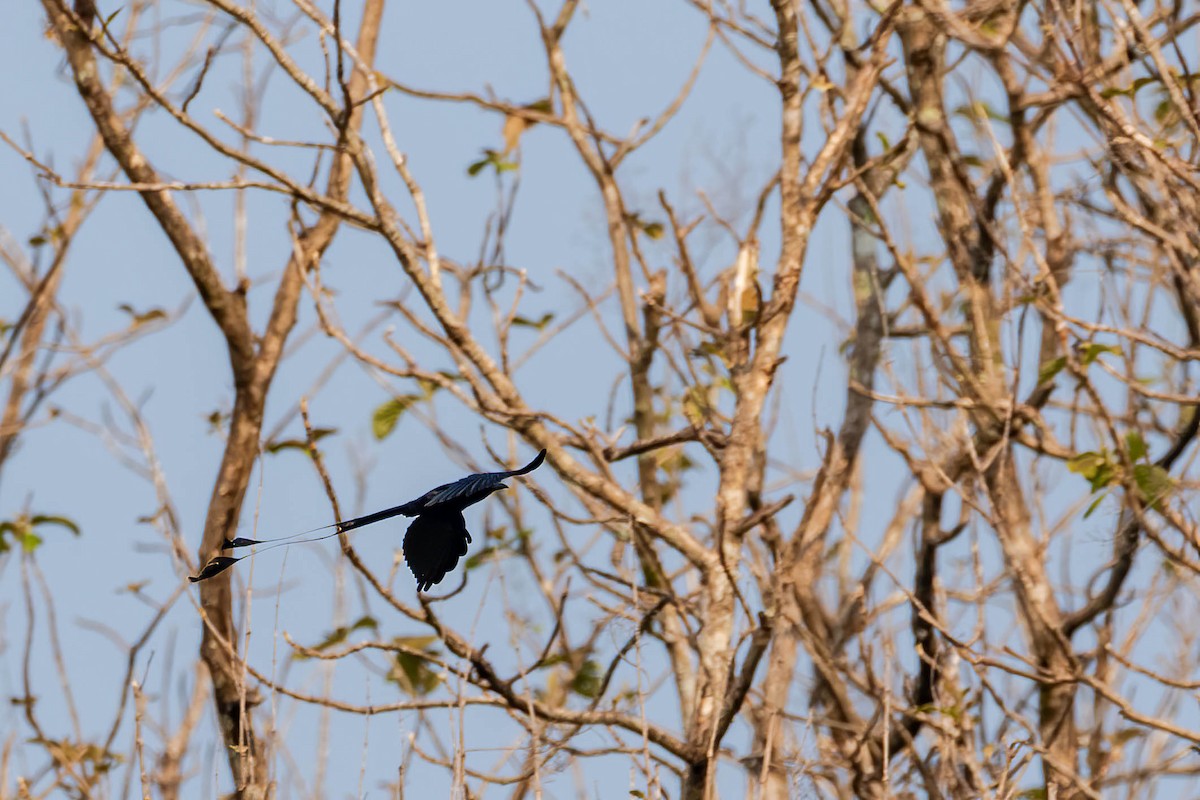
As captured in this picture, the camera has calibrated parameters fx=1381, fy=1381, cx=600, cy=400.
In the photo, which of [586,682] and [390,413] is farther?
[390,413]

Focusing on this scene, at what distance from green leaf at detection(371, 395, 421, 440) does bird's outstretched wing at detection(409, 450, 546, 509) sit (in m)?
2.35

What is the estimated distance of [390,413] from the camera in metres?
4.53

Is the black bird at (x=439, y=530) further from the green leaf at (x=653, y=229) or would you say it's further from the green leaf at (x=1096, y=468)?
the green leaf at (x=653, y=229)

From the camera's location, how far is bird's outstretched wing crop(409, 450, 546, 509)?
6.87 feet

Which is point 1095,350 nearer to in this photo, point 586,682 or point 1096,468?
point 1096,468

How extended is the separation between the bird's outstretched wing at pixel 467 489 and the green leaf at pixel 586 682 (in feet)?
6.92

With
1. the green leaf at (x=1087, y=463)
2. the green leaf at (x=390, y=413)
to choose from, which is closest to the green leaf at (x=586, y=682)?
the green leaf at (x=390, y=413)

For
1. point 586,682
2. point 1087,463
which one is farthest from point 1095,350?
point 586,682

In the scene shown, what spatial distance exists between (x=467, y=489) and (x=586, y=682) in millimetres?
2271

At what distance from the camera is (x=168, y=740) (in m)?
4.77

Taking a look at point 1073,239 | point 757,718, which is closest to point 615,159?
point 1073,239

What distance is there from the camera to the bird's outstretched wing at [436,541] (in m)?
2.13

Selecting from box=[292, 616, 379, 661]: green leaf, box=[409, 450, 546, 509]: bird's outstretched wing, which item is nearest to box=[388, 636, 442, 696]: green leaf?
box=[292, 616, 379, 661]: green leaf

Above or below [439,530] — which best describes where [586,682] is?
above
